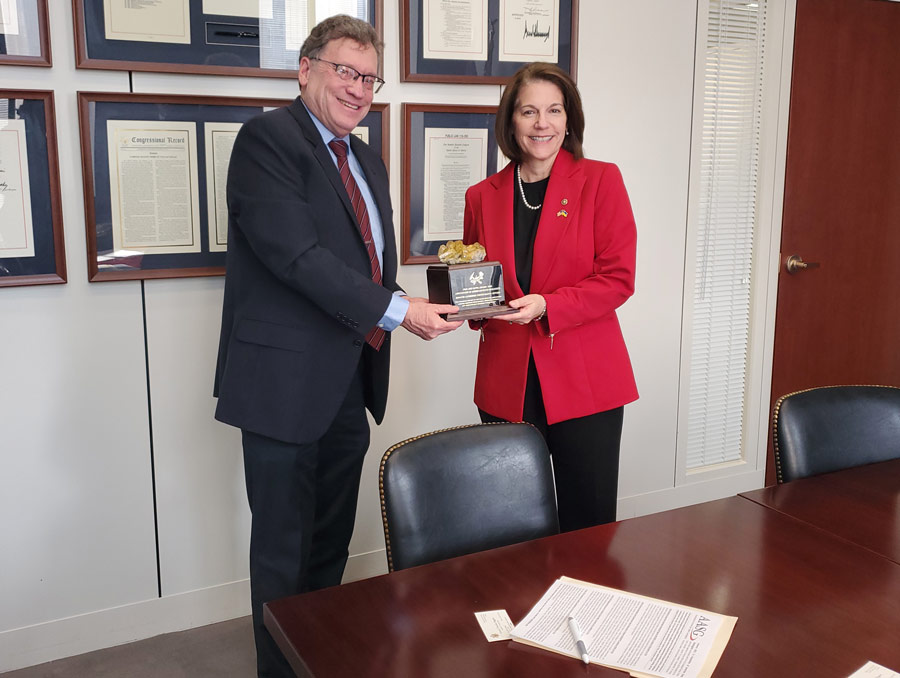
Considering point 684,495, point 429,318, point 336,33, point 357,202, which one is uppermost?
point 336,33

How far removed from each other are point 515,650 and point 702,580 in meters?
0.40

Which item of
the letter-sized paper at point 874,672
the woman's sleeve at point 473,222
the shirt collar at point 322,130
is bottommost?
the letter-sized paper at point 874,672

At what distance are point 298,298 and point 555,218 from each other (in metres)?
0.73

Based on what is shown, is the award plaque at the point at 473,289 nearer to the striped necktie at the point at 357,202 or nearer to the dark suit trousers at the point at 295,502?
the striped necktie at the point at 357,202

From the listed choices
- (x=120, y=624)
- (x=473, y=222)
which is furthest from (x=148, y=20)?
(x=120, y=624)

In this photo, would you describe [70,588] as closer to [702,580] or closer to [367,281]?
[367,281]

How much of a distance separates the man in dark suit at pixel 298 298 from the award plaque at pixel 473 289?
4 centimetres

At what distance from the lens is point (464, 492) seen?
175cm

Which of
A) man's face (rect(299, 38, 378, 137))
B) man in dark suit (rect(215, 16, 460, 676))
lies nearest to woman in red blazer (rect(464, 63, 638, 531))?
man in dark suit (rect(215, 16, 460, 676))

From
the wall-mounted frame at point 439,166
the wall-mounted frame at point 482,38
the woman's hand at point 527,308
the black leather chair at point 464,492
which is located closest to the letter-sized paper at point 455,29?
the wall-mounted frame at point 482,38

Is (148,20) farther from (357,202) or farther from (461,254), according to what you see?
(461,254)

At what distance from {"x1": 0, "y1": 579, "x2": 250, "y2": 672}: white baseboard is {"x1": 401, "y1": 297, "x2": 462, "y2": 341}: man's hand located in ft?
4.29

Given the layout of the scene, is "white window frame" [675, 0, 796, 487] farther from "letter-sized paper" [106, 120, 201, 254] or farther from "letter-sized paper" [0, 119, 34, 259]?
"letter-sized paper" [0, 119, 34, 259]

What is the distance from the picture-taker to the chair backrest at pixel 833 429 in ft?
6.85
